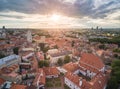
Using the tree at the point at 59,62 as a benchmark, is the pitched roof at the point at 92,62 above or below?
above

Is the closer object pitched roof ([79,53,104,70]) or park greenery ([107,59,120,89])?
park greenery ([107,59,120,89])

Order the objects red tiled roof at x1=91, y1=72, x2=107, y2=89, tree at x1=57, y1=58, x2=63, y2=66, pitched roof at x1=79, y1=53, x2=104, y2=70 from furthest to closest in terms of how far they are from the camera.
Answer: tree at x1=57, y1=58, x2=63, y2=66 < pitched roof at x1=79, y1=53, x2=104, y2=70 < red tiled roof at x1=91, y1=72, x2=107, y2=89

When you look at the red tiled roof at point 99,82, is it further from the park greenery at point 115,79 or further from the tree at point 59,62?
the tree at point 59,62

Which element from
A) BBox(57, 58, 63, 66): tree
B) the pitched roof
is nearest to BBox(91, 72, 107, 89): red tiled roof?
the pitched roof

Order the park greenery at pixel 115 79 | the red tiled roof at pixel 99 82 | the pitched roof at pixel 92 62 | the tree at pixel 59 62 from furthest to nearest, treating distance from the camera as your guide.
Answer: the tree at pixel 59 62 < the pitched roof at pixel 92 62 < the park greenery at pixel 115 79 < the red tiled roof at pixel 99 82

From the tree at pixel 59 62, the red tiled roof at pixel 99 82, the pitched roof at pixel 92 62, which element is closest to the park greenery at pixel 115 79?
the red tiled roof at pixel 99 82

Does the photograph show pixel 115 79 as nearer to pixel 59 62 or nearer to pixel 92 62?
pixel 92 62

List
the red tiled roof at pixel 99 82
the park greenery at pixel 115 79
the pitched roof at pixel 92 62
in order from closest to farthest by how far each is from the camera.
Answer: the red tiled roof at pixel 99 82 < the park greenery at pixel 115 79 < the pitched roof at pixel 92 62

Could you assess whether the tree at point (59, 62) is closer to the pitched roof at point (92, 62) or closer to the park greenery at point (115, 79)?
the pitched roof at point (92, 62)

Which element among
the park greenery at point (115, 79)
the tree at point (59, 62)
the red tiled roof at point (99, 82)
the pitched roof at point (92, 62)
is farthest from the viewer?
the tree at point (59, 62)

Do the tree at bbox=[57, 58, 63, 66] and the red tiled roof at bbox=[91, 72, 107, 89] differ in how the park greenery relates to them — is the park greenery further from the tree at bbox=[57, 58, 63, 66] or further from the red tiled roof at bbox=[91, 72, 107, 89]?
the tree at bbox=[57, 58, 63, 66]

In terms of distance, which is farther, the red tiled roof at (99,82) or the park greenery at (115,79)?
the park greenery at (115,79)

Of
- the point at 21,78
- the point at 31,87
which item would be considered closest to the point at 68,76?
the point at 31,87
